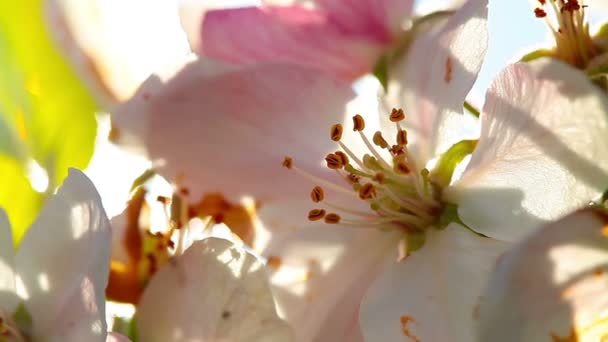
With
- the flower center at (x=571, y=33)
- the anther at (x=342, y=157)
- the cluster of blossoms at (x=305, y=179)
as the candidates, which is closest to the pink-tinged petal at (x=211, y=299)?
the cluster of blossoms at (x=305, y=179)

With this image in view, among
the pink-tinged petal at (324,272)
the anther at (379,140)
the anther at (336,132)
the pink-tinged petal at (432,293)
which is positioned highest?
the anther at (336,132)

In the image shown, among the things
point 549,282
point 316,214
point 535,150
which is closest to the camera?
point 549,282

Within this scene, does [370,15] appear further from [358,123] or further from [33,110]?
[33,110]

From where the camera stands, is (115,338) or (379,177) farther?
(379,177)

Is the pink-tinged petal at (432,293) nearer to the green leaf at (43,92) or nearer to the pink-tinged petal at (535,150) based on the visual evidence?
the pink-tinged petal at (535,150)

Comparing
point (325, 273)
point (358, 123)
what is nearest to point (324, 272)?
point (325, 273)

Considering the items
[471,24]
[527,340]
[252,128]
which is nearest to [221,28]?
[252,128]
